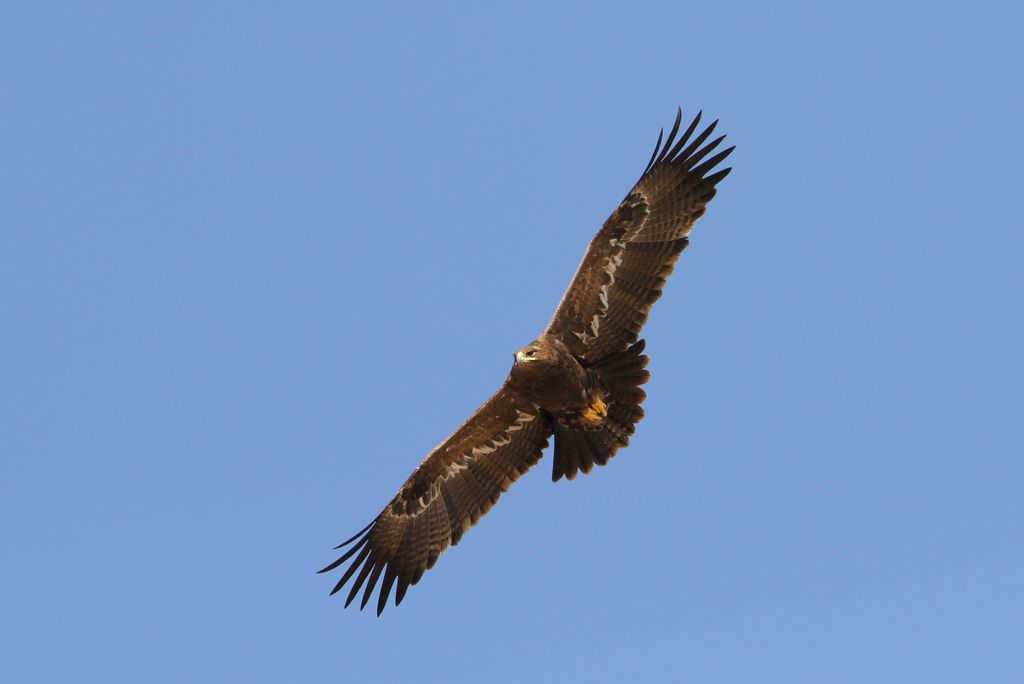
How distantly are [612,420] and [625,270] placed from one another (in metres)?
1.71

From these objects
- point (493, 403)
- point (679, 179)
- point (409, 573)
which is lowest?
point (409, 573)

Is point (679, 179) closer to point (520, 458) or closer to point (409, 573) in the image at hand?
point (520, 458)

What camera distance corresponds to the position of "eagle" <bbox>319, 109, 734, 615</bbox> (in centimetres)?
1616

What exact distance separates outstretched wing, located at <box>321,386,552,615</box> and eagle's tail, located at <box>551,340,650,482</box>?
1.57ft

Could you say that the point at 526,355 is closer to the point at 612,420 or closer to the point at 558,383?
the point at 558,383

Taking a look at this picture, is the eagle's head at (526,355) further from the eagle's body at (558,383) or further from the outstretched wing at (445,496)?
the outstretched wing at (445,496)

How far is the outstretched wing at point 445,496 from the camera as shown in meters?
16.9

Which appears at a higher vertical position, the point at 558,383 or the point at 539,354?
the point at 539,354

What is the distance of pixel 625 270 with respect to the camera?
1622 cm

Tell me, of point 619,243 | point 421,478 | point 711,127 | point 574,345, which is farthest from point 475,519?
point 711,127

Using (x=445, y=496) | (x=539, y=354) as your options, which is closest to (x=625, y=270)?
(x=539, y=354)

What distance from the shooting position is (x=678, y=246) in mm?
16234

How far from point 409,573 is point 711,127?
20.6ft

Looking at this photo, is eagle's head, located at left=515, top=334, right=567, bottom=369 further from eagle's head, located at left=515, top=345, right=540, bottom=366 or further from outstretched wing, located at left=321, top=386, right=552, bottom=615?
outstretched wing, located at left=321, top=386, right=552, bottom=615
